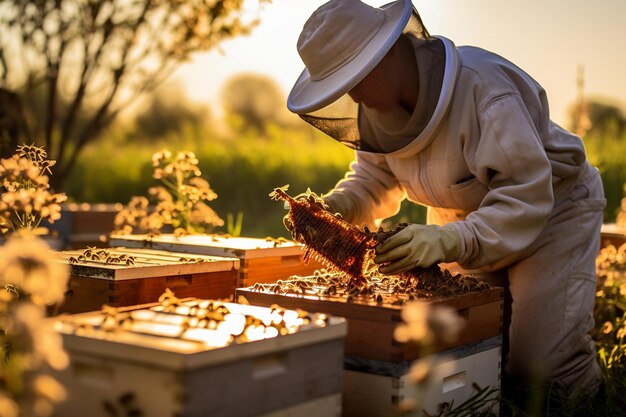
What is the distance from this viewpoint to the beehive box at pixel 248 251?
3158 millimetres

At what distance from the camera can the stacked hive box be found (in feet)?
7.14

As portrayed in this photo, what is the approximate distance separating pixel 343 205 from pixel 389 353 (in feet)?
3.78

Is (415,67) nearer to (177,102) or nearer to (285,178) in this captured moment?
(285,178)

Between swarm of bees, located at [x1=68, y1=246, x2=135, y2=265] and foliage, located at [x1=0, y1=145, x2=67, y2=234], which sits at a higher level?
foliage, located at [x1=0, y1=145, x2=67, y2=234]

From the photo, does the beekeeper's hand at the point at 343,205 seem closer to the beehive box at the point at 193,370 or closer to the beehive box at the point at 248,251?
the beehive box at the point at 248,251

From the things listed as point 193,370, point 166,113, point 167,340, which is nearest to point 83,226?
point 167,340

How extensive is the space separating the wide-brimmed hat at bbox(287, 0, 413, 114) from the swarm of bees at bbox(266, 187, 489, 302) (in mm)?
374

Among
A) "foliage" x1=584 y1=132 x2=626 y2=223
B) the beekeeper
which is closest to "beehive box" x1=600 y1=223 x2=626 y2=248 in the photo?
the beekeeper

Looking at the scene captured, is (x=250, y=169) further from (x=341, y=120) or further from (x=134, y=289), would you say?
(x=134, y=289)

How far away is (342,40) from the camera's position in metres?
2.71

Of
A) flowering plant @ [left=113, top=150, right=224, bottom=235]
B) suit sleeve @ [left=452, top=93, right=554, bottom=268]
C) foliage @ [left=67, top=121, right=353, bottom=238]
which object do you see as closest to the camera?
suit sleeve @ [left=452, top=93, right=554, bottom=268]

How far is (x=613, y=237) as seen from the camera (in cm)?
440

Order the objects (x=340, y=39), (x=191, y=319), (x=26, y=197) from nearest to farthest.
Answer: (x=191, y=319) → (x=26, y=197) → (x=340, y=39)

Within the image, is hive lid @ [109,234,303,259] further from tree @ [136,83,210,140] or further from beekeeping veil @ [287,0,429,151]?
tree @ [136,83,210,140]
